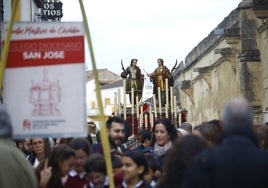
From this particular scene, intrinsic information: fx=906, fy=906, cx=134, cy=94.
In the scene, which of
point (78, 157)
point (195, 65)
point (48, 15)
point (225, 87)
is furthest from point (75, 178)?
point (195, 65)

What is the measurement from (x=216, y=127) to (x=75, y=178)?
1407 millimetres

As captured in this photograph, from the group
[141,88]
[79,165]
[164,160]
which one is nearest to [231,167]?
[164,160]

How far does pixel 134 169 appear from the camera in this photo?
788 centimetres

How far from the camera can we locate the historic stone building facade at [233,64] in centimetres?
2556

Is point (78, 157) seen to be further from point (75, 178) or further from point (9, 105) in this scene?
point (9, 105)

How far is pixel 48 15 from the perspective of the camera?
36.6 meters

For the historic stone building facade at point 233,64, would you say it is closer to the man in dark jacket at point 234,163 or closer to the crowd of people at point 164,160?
the crowd of people at point 164,160

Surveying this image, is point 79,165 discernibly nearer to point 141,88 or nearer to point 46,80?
point 46,80

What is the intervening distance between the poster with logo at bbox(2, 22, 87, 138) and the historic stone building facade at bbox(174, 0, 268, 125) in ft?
43.6

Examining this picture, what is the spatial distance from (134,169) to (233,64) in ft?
74.7

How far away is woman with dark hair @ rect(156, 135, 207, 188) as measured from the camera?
6.46 meters

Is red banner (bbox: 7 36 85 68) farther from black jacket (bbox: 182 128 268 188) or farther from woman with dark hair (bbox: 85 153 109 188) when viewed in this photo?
black jacket (bbox: 182 128 268 188)

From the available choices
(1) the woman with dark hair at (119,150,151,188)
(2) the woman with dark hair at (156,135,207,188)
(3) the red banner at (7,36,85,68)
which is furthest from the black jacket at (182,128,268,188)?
(3) the red banner at (7,36,85,68)

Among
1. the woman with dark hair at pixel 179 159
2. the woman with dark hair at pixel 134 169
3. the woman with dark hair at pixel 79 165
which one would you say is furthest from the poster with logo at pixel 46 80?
the woman with dark hair at pixel 179 159
